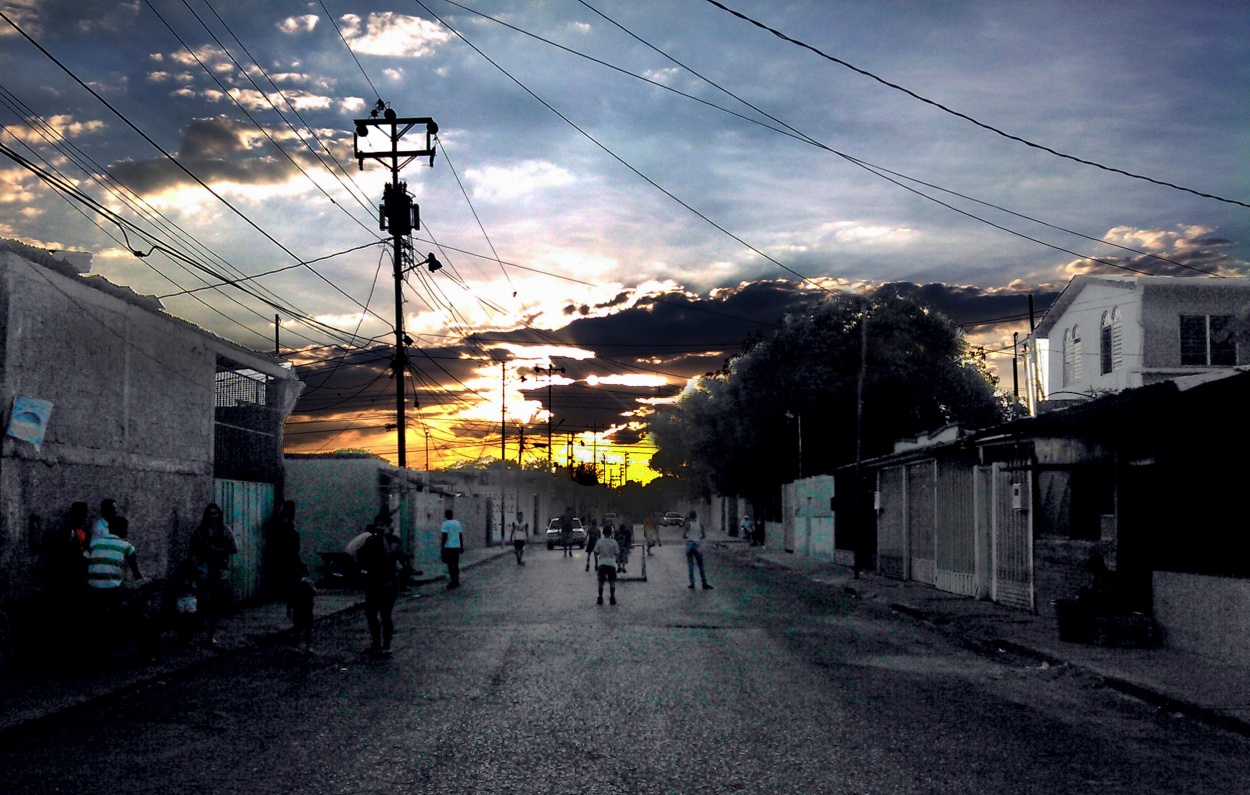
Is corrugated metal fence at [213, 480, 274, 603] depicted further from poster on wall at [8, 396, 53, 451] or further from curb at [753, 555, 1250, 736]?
curb at [753, 555, 1250, 736]

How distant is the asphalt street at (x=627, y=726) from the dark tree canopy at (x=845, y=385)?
1498 inches

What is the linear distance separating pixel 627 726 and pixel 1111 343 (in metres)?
29.3

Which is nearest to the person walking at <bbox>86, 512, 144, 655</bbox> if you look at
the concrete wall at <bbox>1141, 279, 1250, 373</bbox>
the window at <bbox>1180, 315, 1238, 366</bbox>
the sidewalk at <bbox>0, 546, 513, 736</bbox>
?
the sidewalk at <bbox>0, 546, 513, 736</bbox>

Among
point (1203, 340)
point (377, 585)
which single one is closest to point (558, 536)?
point (1203, 340)

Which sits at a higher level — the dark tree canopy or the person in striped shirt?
the dark tree canopy

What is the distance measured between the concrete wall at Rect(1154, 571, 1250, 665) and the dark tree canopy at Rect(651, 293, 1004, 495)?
122 ft

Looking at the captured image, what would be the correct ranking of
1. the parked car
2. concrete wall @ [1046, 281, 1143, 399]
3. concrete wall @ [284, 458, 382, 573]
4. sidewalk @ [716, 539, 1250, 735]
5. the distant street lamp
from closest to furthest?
sidewalk @ [716, 539, 1250, 735] < concrete wall @ [284, 458, 382, 573] < concrete wall @ [1046, 281, 1143, 399] < the distant street lamp < the parked car

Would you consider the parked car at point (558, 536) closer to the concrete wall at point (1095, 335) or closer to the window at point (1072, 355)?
the concrete wall at point (1095, 335)

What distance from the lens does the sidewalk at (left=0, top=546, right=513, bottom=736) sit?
10203 mm

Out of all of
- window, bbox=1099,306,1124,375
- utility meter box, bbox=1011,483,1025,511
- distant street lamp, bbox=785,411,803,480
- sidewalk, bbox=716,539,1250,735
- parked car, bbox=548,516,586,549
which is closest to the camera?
sidewalk, bbox=716,539,1250,735

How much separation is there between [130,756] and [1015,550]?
1783cm

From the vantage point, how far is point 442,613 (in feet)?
68.5

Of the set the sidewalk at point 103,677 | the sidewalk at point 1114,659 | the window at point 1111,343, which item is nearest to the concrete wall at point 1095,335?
the window at point 1111,343

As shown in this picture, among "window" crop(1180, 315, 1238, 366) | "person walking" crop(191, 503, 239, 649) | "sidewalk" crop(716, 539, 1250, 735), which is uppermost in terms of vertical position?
"window" crop(1180, 315, 1238, 366)
